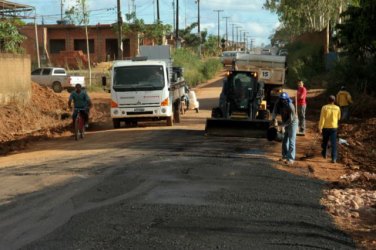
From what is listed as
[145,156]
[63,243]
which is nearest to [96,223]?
[63,243]

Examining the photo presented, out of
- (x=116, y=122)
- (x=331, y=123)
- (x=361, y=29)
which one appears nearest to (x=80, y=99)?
(x=116, y=122)

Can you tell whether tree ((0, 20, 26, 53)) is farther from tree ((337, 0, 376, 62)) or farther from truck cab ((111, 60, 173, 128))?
tree ((337, 0, 376, 62))

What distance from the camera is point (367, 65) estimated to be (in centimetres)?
2911

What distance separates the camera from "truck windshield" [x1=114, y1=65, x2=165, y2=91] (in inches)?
821

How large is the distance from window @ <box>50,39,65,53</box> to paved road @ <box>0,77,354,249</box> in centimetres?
5353

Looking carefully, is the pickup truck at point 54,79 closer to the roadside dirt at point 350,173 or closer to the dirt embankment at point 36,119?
the dirt embankment at point 36,119

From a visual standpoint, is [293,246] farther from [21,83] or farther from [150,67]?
[21,83]

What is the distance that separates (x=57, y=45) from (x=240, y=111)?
5272cm

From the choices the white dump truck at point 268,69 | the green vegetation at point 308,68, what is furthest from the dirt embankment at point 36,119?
the green vegetation at point 308,68

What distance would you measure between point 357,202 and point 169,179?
3.52m

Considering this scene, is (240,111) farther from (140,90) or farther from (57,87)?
(57,87)

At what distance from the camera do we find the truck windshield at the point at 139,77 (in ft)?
68.4

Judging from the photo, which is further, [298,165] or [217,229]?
[298,165]

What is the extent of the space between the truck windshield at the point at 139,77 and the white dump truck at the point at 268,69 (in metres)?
6.68
